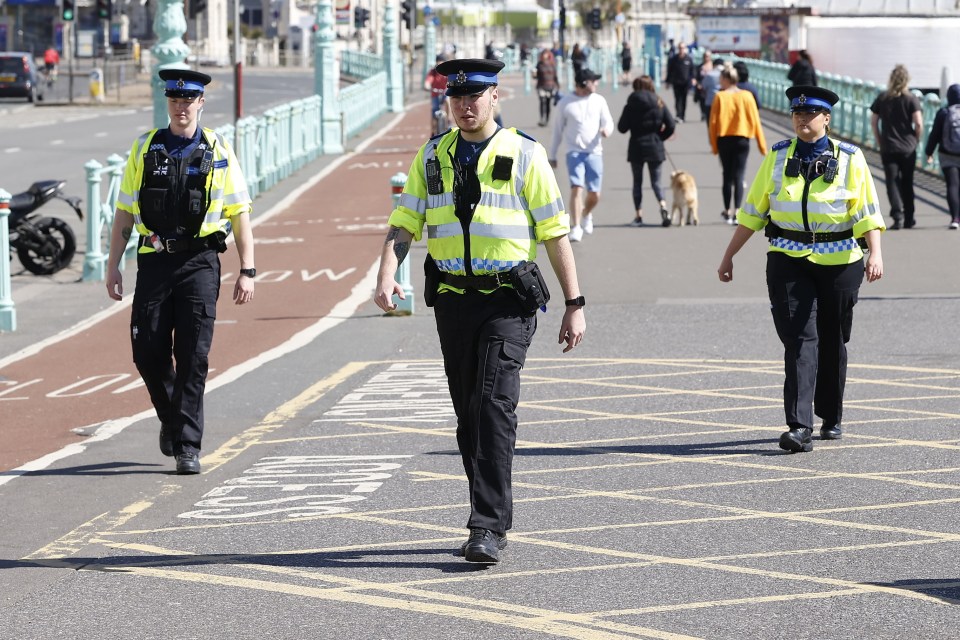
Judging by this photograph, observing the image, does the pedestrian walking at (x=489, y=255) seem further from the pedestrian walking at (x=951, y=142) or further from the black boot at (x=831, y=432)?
the pedestrian walking at (x=951, y=142)

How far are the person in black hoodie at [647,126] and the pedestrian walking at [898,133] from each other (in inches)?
90.6

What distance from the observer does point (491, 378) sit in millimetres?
6598

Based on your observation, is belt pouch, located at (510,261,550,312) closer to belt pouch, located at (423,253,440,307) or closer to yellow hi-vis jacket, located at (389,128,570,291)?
yellow hi-vis jacket, located at (389,128,570,291)

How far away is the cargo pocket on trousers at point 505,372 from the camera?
6598 mm

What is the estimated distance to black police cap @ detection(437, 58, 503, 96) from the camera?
21.4 ft

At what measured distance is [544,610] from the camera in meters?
5.92

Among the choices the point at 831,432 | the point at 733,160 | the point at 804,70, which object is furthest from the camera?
the point at 804,70

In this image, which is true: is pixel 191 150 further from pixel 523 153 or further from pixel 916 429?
pixel 916 429

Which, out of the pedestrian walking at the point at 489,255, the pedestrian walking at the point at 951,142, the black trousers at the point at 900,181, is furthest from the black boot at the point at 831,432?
the black trousers at the point at 900,181

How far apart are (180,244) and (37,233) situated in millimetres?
9141

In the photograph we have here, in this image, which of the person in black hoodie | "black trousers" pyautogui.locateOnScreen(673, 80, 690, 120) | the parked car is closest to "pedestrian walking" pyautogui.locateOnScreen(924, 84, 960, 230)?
the person in black hoodie

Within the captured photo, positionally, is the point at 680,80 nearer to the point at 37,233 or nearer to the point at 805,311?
the point at 37,233

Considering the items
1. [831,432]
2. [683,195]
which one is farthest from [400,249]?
[683,195]

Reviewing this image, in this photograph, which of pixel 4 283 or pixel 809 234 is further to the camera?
pixel 4 283
